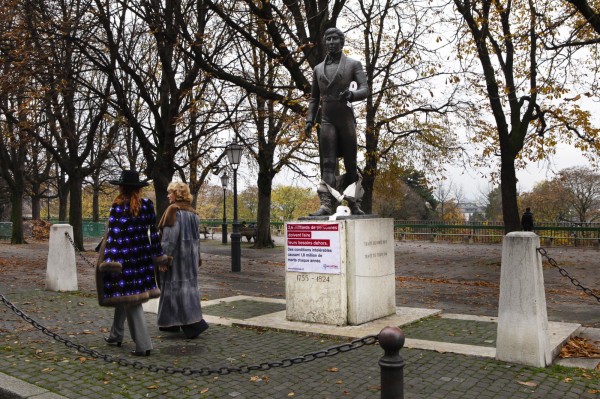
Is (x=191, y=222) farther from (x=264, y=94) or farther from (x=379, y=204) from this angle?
(x=379, y=204)

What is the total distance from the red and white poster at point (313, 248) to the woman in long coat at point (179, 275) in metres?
1.51

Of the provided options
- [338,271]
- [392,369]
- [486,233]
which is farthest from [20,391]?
[486,233]

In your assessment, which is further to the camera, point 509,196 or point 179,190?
point 509,196

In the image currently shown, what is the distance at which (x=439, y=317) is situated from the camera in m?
8.91

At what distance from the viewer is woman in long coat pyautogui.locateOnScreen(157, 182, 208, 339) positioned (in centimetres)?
733

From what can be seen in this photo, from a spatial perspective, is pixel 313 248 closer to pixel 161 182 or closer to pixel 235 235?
pixel 235 235

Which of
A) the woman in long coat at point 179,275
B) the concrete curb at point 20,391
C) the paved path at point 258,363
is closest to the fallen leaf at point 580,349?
the paved path at point 258,363

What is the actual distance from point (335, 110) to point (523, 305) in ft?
12.9

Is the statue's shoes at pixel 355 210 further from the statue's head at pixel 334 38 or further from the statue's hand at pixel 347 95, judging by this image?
the statue's head at pixel 334 38

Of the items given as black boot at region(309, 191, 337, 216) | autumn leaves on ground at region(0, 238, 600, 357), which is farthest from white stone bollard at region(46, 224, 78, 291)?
black boot at region(309, 191, 337, 216)

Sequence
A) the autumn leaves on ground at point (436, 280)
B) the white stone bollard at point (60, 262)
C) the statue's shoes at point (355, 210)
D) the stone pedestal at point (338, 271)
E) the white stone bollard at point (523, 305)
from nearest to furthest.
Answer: the white stone bollard at point (523, 305)
the stone pedestal at point (338, 271)
the statue's shoes at point (355, 210)
the autumn leaves on ground at point (436, 280)
the white stone bollard at point (60, 262)

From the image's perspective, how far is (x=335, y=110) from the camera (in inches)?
332

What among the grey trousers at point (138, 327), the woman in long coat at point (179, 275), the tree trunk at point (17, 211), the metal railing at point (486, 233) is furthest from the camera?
the tree trunk at point (17, 211)

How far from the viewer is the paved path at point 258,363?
518 cm
